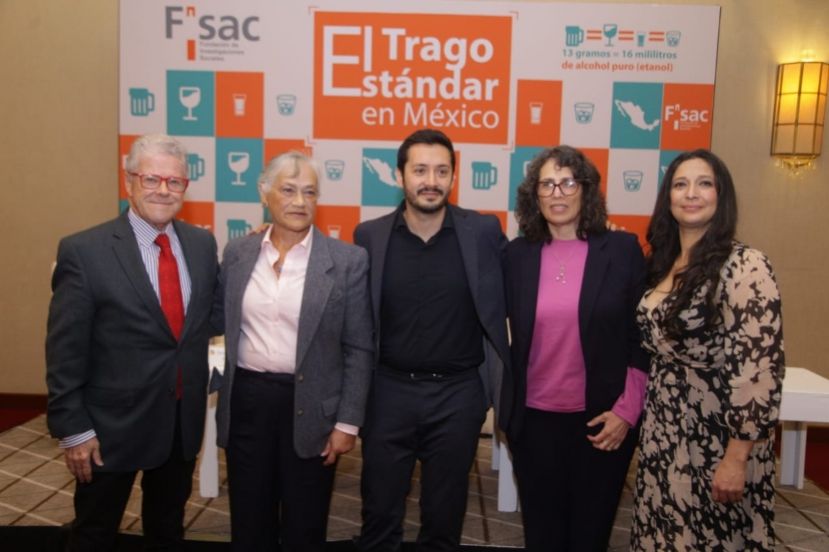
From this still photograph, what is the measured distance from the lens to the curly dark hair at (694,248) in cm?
188

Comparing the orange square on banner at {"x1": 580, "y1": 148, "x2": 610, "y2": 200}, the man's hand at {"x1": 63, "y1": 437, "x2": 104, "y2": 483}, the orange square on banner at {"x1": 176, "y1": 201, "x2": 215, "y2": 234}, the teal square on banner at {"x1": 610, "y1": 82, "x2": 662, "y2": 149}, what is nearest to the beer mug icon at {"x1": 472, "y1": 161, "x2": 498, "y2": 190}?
the orange square on banner at {"x1": 580, "y1": 148, "x2": 610, "y2": 200}

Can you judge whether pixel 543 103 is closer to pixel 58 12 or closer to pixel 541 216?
pixel 541 216

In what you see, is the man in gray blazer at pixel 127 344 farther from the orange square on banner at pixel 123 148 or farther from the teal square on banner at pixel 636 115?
the teal square on banner at pixel 636 115

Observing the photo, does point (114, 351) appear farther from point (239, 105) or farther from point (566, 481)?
point (239, 105)

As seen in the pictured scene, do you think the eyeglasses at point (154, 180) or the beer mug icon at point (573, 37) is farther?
the beer mug icon at point (573, 37)

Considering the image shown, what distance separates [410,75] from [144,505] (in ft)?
10.00

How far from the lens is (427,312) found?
84.8 inches

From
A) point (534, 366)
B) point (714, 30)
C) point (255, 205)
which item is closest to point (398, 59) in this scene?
point (255, 205)

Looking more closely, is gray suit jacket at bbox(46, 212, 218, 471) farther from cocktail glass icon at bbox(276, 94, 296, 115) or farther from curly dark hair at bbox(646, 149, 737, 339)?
cocktail glass icon at bbox(276, 94, 296, 115)

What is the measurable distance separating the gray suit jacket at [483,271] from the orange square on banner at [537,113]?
2.14 meters

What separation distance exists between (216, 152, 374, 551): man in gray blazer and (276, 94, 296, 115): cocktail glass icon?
2.31 m

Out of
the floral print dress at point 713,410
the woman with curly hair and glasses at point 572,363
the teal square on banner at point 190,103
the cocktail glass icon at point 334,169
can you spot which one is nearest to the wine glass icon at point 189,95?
the teal square on banner at point 190,103

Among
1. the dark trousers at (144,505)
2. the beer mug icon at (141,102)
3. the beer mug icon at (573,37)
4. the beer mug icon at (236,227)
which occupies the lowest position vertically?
the dark trousers at (144,505)

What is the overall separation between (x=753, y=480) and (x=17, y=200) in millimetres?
4698
